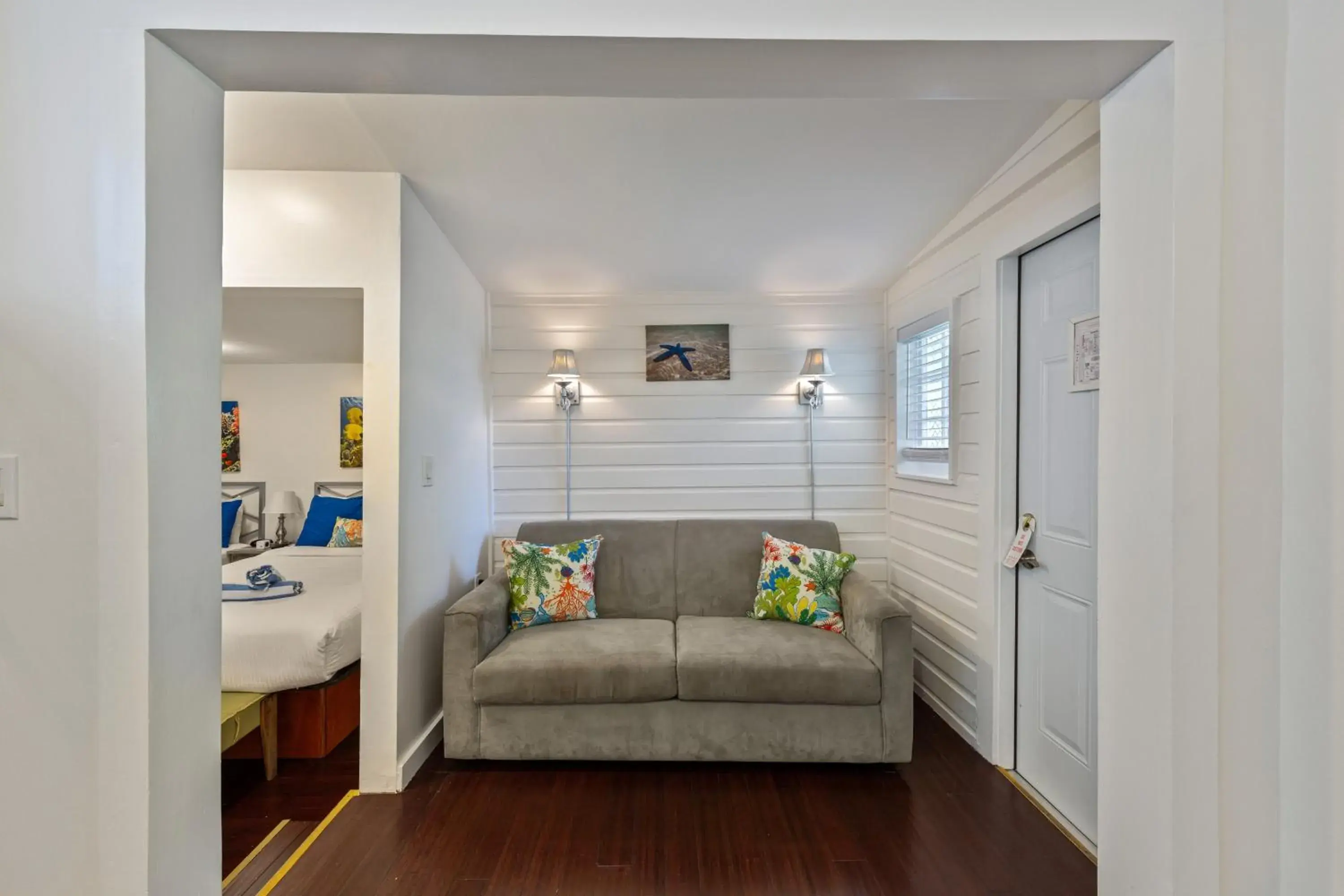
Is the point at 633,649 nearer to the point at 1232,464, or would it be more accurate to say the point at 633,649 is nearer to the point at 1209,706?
the point at 1209,706

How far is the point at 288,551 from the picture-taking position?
152 inches

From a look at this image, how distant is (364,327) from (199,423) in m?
1.19

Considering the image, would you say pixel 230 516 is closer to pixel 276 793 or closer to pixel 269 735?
pixel 269 735

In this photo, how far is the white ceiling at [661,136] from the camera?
1.05m

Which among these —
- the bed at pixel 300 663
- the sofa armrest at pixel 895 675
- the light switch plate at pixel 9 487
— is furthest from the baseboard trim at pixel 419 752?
the sofa armrest at pixel 895 675

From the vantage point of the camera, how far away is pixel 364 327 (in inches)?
86.2

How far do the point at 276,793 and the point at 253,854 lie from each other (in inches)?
15.5

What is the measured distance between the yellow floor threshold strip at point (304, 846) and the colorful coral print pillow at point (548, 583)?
0.89 m

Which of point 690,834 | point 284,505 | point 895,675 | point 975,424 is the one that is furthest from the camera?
point 284,505

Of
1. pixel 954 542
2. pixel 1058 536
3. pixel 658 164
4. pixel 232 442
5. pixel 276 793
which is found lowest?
pixel 276 793

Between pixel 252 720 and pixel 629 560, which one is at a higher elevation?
pixel 629 560

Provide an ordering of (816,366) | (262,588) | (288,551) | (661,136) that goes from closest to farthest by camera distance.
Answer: (661,136) < (262,588) < (816,366) < (288,551)

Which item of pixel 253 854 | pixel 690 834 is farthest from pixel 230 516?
pixel 690 834

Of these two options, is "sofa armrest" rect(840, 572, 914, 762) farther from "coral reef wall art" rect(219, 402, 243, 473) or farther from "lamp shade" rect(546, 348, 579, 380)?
"coral reef wall art" rect(219, 402, 243, 473)
